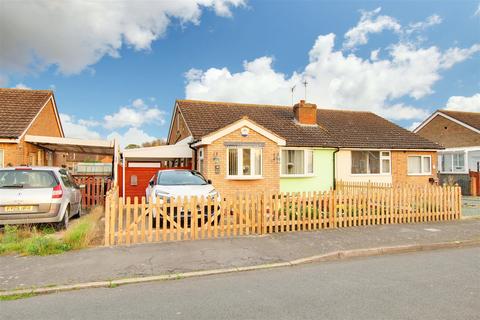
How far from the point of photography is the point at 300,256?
672 centimetres

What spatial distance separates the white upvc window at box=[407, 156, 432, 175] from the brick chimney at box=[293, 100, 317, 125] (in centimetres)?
639

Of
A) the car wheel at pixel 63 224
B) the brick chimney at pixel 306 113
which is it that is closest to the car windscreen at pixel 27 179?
the car wheel at pixel 63 224

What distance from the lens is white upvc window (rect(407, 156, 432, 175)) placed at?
20.0m

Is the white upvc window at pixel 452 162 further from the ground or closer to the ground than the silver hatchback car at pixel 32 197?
further from the ground

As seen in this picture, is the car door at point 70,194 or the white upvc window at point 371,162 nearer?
the car door at point 70,194

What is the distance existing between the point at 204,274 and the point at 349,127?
1727 cm

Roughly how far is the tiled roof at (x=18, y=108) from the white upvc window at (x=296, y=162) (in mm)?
11631

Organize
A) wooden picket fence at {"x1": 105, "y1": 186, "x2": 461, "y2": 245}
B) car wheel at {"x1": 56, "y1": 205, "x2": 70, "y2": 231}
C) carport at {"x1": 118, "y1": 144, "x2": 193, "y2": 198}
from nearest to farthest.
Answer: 1. wooden picket fence at {"x1": 105, "y1": 186, "x2": 461, "y2": 245}
2. car wheel at {"x1": 56, "y1": 205, "x2": 70, "y2": 231}
3. carport at {"x1": 118, "y1": 144, "x2": 193, "y2": 198}

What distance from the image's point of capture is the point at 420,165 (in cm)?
2011

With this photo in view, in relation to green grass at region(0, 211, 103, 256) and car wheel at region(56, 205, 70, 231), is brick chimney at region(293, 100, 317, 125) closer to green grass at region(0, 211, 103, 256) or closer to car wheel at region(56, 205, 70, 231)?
car wheel at region(56, 205, 70, 231)

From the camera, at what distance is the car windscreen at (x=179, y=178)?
10961 millimetres

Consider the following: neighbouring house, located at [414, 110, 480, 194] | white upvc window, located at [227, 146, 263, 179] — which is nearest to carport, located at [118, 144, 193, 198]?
white upvc window, located at [227, 146, 263, 179]

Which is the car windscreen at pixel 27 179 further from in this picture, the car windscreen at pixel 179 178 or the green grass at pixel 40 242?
the car windscreen at pixel 179 178

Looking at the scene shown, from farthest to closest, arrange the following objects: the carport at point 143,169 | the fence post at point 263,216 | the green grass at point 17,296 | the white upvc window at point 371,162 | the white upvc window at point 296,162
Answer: the white upvc window at point 371,162
the white upvc window at point 296,162
the carport at point 143,169
the fence post at point 263,216
the green grass at point 17,296
